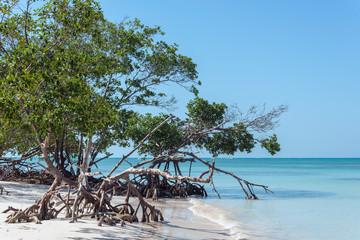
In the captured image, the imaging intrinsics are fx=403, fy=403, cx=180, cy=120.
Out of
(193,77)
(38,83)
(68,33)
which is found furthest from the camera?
(193,77)

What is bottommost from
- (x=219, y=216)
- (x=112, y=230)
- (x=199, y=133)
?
(x=112, y=230)

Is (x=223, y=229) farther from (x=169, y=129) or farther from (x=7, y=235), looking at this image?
(x=169, y=129)

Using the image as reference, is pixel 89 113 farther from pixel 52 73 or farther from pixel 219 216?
pixel 219 216

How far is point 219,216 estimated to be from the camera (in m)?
11.7

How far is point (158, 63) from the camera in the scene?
15.7m

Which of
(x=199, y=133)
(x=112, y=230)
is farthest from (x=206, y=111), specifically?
(x=112, y=230)

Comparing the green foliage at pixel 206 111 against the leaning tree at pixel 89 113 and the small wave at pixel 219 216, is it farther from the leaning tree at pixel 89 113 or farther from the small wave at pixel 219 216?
the small wave at pixel 219 216

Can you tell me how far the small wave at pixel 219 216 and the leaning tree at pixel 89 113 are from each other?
1.34 meters

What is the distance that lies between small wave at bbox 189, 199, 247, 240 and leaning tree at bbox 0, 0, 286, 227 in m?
1.34

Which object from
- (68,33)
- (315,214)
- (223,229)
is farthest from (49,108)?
(315,214)

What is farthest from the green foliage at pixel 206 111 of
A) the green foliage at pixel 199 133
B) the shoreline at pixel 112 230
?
the shoreline at pixel 112 230

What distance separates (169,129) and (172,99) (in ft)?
4.06

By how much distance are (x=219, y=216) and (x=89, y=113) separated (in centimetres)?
634

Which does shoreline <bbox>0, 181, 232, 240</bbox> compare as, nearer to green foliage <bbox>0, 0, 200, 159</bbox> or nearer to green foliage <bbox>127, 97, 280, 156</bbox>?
green foliage <bbox>0, 0, 200, 159</bbox>
